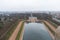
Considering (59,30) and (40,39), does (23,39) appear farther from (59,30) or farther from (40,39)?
(59,30)

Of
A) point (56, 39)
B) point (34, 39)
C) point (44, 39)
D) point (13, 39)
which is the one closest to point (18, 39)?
point (13, 39)

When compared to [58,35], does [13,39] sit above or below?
below

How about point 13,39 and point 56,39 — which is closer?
point 56,39

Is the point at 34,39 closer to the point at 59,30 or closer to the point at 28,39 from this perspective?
the point at 28,39

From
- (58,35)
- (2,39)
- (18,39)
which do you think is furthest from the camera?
(18,39)

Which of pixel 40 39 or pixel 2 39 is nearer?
pixel 2 39

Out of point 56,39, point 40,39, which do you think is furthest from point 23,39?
point 56,39

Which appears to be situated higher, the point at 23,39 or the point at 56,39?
the point at 56,39

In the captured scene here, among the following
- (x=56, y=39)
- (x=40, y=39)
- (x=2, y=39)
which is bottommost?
(x=40, y=39)

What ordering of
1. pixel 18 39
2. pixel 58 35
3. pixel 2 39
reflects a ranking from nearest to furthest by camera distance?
1. pixel 58 35
2. pixel 2 39
3. pixel 18 39
